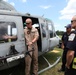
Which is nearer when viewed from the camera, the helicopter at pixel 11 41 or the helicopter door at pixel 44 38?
the helicopter at pixel 11 41

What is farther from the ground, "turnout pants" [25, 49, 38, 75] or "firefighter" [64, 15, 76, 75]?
"firefighter" [64, 15, 76, 75]

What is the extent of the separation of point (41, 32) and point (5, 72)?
76.3 inches

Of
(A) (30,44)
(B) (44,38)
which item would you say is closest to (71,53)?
(A) (30,44)

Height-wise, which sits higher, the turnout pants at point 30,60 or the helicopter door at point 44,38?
the helicopter door at point 44,38

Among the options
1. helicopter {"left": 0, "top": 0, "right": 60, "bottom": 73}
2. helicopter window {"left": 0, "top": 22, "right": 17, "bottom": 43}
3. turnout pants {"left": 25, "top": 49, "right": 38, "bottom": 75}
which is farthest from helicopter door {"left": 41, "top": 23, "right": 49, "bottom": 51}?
helicopter window {"left": 0, "top": 22, "right": 17, "bottom": 43}

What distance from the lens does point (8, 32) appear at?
5.93 meters

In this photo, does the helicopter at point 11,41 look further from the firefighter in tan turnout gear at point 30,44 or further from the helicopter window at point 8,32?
the firefighter in tan turnout gear at point 30,44

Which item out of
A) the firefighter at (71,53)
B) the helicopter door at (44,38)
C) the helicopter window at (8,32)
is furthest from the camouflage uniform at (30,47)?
the firefighter at (71,53)

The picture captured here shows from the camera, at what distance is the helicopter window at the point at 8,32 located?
576 cm

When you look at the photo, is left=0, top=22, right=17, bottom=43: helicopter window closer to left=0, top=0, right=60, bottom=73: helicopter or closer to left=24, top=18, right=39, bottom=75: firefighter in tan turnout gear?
left=0, top=0, right=60, bottom=73: helicopter

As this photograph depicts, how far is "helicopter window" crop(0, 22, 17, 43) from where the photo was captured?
576 centimetres

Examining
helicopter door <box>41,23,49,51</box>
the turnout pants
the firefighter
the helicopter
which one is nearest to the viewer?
the firefighter

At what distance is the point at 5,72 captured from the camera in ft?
24.2

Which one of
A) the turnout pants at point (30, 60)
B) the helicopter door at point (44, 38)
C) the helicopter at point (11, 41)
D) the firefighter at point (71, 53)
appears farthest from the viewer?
the helicopter door at point (44, 38)
